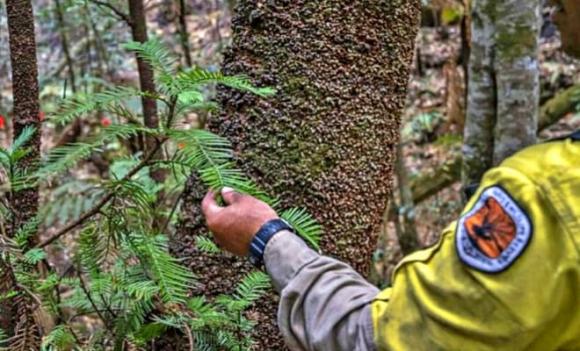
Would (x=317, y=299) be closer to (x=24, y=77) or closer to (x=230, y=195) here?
(x=230, y=195)

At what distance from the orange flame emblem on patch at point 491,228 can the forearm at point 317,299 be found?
261 millimetres

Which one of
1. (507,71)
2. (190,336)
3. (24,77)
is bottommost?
(507,71)

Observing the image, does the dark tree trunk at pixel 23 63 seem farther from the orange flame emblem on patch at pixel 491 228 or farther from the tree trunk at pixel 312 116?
the orange flame emblem on patch at pixel 491 228

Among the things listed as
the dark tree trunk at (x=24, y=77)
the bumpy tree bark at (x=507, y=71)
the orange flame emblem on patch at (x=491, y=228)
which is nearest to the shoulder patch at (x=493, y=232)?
the orange flame emblem on patch at (x=491, y=228)

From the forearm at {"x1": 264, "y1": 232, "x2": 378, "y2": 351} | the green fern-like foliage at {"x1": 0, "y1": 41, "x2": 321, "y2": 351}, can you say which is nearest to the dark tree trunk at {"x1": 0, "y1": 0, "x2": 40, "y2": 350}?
the green fern-like foliage at {"x1": 0, "y1": 41, "x2": 321, "y2": 351}

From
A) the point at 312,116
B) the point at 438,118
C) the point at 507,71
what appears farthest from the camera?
the point at 438,118

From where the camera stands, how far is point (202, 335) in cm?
181

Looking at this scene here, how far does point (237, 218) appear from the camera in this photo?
1.62 metres

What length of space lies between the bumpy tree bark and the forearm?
10.5 feet

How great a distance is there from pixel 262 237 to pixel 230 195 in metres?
0.15

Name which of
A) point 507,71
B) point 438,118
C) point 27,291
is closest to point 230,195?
point 27,291

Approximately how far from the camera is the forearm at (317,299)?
1.38m

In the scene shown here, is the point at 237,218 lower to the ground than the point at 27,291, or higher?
higher

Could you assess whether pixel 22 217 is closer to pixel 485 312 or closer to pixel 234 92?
pixel 234 92
